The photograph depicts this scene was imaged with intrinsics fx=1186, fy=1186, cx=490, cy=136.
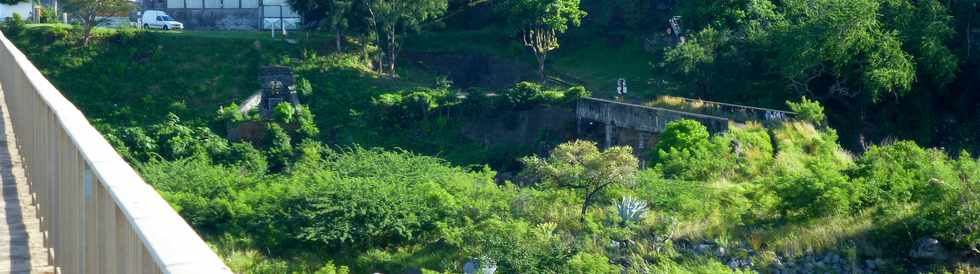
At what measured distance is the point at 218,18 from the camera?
6191cm

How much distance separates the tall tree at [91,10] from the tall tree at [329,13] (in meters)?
7.25

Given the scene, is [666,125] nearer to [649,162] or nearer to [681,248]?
[649,162]

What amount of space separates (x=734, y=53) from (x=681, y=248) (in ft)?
67.1

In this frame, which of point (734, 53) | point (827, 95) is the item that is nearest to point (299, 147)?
point (734, 53)

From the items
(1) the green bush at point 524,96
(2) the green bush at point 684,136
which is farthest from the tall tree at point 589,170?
(1) the green bush at point 524,96

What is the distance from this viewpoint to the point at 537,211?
27.7 meters

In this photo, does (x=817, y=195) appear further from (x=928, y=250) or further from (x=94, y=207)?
(x=94, y=207)

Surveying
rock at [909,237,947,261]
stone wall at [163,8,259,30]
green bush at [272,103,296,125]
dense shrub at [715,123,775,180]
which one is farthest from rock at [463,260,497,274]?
stone wall at [163,8,259,30]

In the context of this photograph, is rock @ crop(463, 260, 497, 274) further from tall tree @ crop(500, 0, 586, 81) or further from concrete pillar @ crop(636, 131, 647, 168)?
tall tree @ crop(500, 0, 586, 81)

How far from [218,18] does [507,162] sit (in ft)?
80.4

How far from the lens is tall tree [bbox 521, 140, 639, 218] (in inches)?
1119

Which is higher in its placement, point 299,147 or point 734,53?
point 734,53

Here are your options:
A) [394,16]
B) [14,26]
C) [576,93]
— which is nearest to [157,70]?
[14,26]

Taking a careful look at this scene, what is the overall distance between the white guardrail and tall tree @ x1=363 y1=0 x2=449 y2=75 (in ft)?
127
